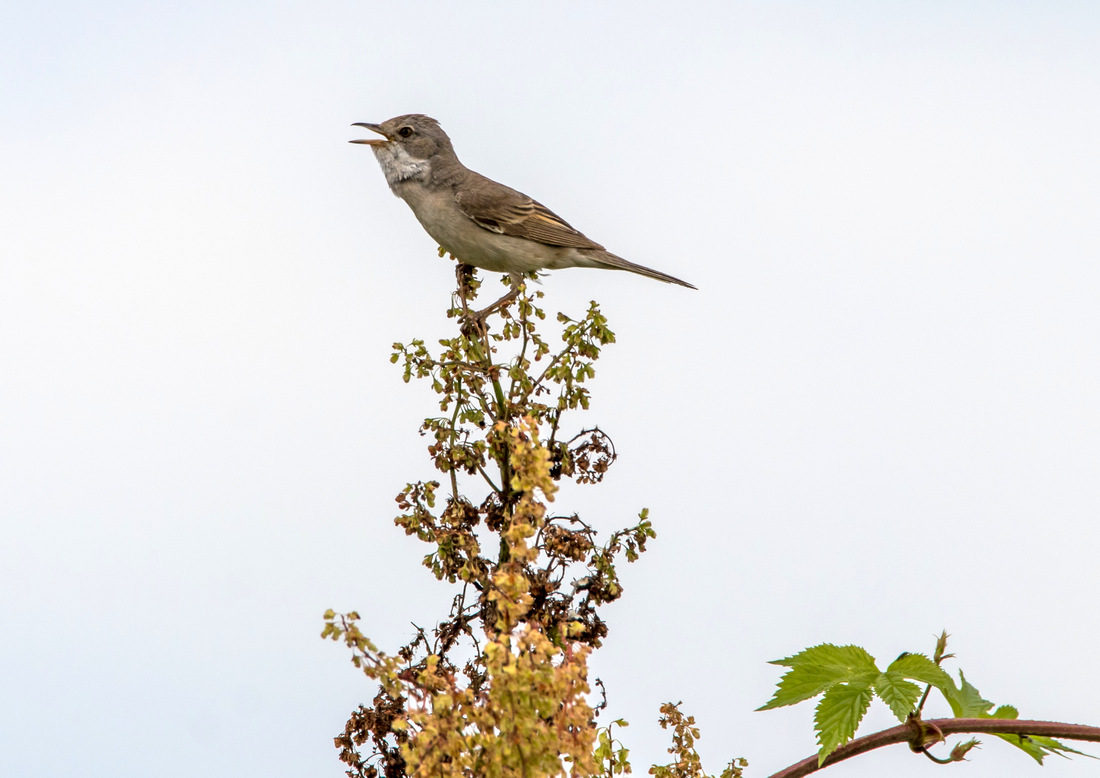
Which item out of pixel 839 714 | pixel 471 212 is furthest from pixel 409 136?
pixel 839 714

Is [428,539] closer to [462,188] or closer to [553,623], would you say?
[553,623]

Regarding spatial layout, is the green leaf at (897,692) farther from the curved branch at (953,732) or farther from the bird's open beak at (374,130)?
the bird's open beak at (374,130)

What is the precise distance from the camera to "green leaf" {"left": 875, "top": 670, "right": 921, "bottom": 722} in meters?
3.06

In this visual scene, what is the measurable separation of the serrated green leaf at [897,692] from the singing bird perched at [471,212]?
4.53 m

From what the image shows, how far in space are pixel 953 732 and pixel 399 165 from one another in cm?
593

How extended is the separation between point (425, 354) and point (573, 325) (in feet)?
1.75

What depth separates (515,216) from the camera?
772 centimetres

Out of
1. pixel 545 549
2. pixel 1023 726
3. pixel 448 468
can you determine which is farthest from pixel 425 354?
pixel 1023 726

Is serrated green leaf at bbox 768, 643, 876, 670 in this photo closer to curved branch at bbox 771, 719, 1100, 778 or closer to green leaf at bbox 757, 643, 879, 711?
green leaf at bbox 757, 643, 879, 711

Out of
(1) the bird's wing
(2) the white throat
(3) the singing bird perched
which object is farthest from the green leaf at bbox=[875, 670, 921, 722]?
(2) the white throat

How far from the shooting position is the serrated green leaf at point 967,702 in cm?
A: 318

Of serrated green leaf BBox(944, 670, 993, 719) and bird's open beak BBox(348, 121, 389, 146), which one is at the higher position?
bird's open beak BBox(348, 121, 389, 146)

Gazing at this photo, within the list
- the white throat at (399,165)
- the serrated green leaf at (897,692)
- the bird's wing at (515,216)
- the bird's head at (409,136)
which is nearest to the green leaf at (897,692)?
the serrated green leaf at (897,692)

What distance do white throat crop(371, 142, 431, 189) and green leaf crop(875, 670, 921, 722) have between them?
557cm
